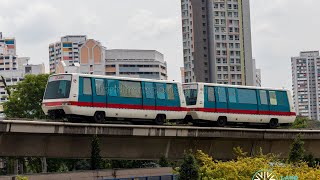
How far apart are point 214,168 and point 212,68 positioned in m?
123

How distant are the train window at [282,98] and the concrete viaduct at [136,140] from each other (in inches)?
89.0

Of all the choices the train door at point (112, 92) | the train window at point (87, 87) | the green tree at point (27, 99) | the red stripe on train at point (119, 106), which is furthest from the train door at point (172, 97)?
the green tree at point (27, 99)

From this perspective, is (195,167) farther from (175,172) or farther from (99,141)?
(99,141)

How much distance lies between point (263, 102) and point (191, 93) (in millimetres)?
5930

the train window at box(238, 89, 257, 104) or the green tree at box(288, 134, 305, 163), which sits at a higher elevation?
the train window at box(238, 89, 257, 104)

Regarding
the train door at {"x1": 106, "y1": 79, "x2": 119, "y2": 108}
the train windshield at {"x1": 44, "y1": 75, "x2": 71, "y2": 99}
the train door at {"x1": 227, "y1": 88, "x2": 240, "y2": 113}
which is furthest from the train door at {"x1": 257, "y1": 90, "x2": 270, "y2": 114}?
the train windshield at {"x1": 44, "y1": 75, "x2": 71, "y2": 99}

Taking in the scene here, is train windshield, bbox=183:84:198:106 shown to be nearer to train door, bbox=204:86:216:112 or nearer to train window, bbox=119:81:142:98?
train door, bbox=204:86:216:112

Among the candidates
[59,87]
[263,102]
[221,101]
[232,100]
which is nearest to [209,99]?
[221,101]

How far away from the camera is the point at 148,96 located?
43969 mm

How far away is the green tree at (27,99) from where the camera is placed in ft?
282

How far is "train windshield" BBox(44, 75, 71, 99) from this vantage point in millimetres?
40075

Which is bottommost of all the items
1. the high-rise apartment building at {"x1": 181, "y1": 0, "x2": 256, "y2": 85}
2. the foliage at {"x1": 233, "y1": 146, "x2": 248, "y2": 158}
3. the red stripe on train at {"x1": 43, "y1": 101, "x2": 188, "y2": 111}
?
the foliage at {"x1": 233, "y1": 146, "x2": 248, "y2": 158}

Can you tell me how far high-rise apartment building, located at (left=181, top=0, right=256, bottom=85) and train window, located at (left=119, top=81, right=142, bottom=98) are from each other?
120 meters

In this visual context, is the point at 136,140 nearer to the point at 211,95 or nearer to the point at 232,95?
the point at 211,95
